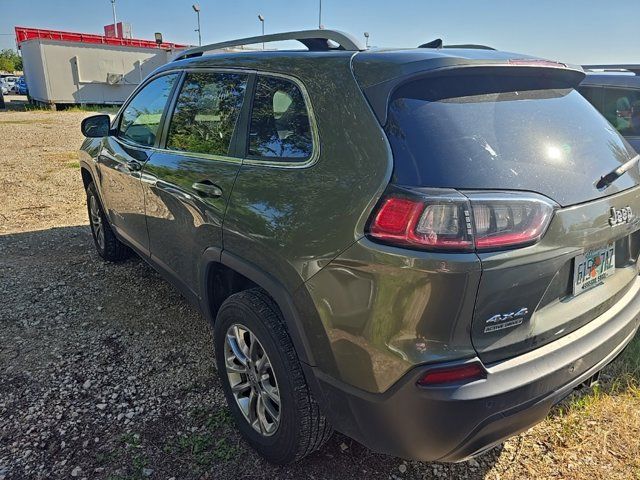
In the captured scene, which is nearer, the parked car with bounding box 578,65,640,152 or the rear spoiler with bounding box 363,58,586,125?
the rear spoiler with bounding box 363,58,586,125

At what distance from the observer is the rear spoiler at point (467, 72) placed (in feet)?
5.57

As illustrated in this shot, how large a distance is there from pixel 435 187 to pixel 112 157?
3111 millimetres

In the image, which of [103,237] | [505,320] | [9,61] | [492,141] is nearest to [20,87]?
[9,61]

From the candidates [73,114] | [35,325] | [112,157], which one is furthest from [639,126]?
[73,114]

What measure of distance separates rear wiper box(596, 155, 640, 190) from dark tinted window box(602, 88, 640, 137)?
2.89 m

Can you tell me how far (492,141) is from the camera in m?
1.67

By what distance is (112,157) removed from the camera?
3.84 meters

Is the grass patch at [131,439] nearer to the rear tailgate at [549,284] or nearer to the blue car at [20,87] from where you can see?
the rear tailgate at [549,284]

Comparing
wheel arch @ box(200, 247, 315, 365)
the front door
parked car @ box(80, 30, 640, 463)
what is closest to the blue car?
the front door

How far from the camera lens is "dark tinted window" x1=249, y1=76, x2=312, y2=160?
200 cm

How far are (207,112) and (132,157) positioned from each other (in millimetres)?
1030

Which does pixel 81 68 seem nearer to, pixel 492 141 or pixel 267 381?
pixel 267 381

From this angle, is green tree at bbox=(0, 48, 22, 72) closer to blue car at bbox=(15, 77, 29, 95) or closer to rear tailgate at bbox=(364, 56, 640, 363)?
blue car at bbox=(15, 77, 29, 95)

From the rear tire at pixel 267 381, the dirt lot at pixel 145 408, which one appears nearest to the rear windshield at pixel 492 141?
the rear tire at pixel 267 381
